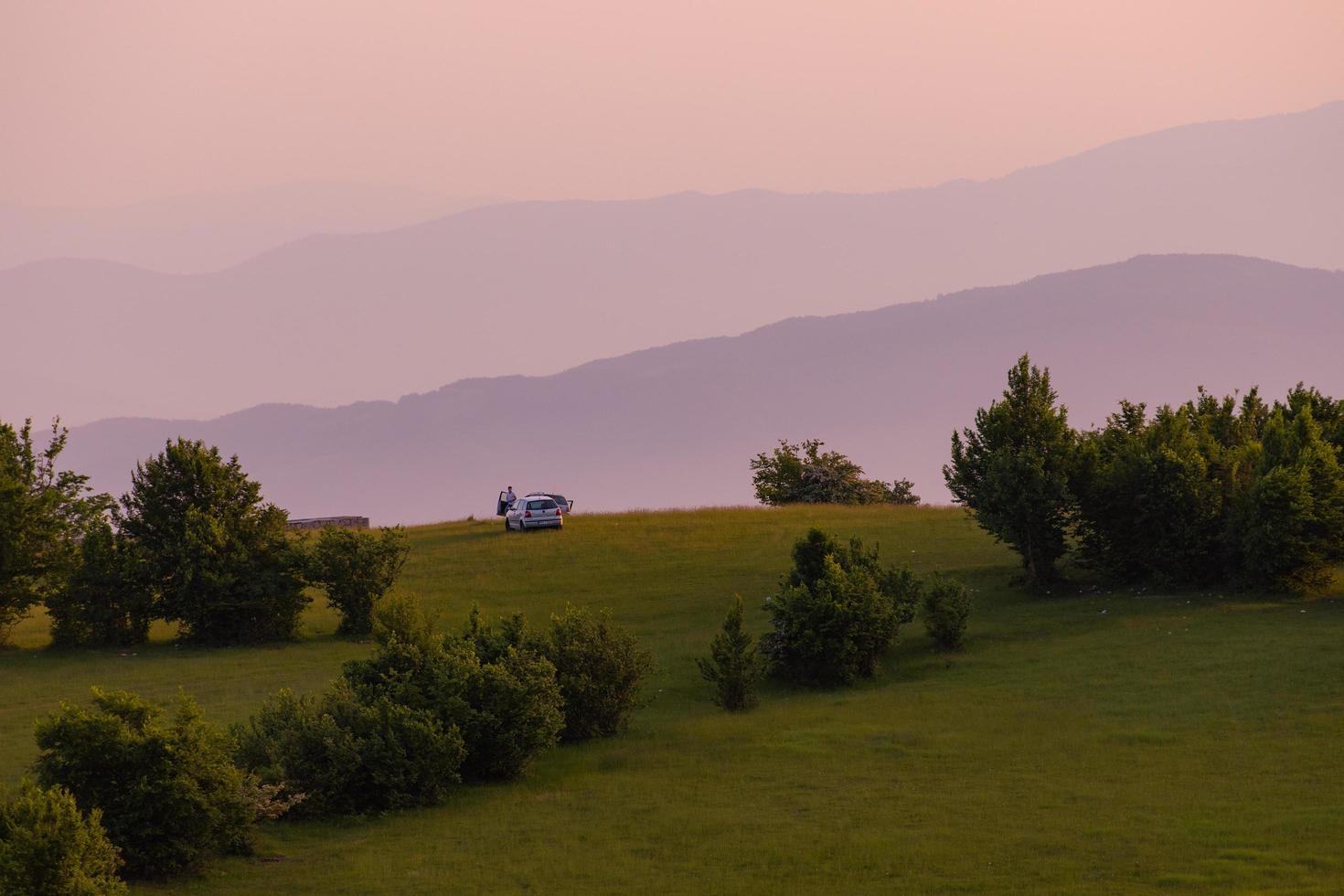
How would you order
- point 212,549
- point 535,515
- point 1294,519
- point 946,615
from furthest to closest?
point 535,515, point 212,549, point 1294,519, point 946,615

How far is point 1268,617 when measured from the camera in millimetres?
35188

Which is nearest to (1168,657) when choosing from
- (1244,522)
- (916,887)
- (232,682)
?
(1244,522)

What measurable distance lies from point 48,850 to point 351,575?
27.2 meters

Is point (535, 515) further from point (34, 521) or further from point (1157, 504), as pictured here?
point (1157, 504)

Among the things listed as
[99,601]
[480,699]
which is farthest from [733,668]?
[99,601]

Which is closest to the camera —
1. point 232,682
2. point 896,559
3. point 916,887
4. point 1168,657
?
point 916,887

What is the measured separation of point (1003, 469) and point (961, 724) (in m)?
15.3

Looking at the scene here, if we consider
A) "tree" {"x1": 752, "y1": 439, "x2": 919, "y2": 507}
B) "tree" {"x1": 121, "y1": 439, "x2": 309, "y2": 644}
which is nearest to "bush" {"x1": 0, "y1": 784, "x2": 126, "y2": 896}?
"tree" {"x1": 121, "y1": 439, "x2": 309, "y2": 644}

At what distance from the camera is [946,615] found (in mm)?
35469

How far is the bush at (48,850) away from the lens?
16344 millimetres

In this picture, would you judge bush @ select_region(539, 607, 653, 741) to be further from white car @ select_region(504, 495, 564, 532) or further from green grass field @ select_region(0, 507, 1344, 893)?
white car @ select_region(504, 495, 564, 532)

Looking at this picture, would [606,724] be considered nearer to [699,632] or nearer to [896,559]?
[699,632]

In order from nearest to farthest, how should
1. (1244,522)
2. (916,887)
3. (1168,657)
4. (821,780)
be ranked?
(916,887), (821,780), (1168,657), (1244,522)

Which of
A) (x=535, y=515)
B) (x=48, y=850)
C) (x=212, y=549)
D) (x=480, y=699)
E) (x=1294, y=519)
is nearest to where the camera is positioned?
(x=48, y=850)
